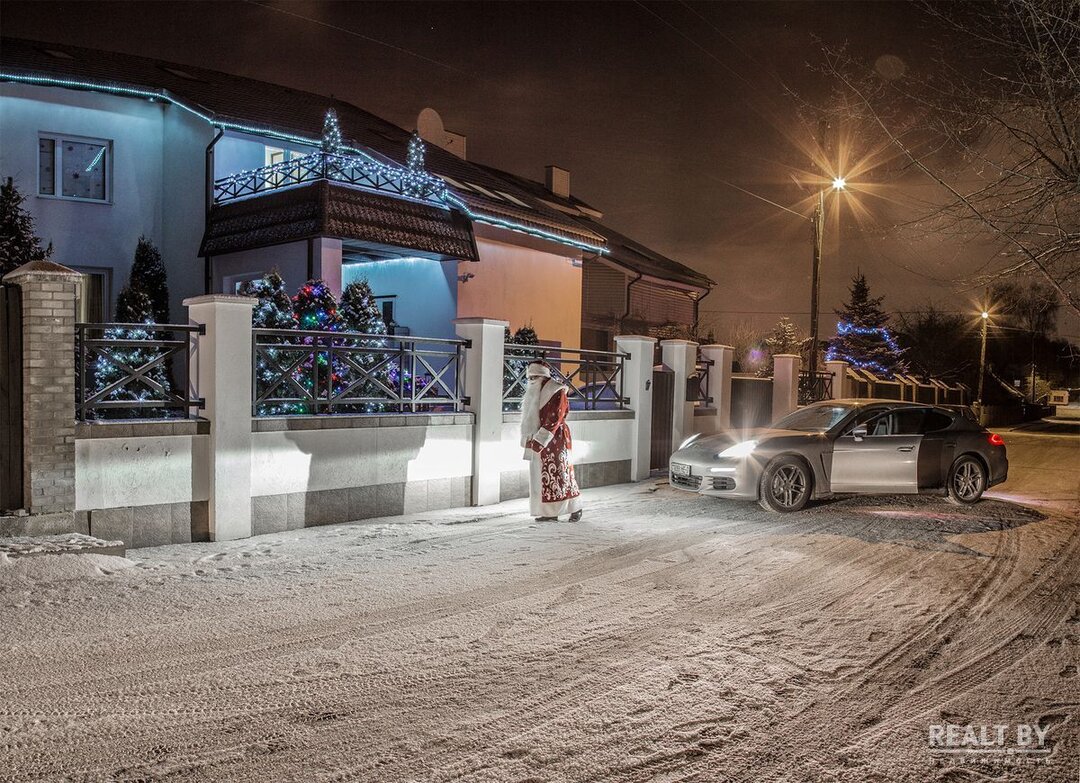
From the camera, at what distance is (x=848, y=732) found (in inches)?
153

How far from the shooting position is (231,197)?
16375 mm

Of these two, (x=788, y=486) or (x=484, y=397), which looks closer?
(x=788, y=486)

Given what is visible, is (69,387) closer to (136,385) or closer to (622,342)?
(136,385)

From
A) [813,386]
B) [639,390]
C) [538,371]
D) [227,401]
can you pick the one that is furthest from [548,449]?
[813,386]

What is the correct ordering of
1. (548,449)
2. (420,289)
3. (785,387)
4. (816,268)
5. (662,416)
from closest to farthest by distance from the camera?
(548,449), (662,416), (420,289), (785,387), (816,268)

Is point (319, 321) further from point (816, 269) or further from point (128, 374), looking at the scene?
point (816, 269)

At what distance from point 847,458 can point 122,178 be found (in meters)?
14.7

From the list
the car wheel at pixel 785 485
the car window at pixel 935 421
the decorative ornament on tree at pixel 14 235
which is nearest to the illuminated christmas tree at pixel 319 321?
the car wheel at pixel 785 485

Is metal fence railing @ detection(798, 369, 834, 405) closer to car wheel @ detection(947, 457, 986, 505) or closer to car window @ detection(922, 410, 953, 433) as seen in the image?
car wheel @ detection(947, 457, 986, 505)

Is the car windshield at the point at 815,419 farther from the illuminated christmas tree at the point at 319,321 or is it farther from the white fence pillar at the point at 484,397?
the illuminated christmas tree at the point at 319,321

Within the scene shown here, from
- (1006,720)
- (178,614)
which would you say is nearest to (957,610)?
(1006,720)

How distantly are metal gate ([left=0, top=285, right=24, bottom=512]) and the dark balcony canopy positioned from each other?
774cm

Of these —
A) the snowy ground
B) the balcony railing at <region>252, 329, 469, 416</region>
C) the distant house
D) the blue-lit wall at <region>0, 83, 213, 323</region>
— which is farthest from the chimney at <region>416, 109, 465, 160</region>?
the snowy ground

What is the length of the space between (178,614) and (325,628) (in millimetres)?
1066
